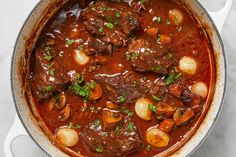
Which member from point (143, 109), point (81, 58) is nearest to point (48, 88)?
point (81, 58)

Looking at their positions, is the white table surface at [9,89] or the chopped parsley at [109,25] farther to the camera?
the white table surface at [9,89]

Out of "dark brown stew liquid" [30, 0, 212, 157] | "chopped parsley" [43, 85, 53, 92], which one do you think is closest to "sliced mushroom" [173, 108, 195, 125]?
"dark brown stew liquid" [30, 0, 212, 157]

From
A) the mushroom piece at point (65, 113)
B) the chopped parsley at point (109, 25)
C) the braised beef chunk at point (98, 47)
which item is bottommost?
the mushroom piece at point (65, 113)

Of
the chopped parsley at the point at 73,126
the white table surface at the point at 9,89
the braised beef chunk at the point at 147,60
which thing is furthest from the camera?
the white table surface at the point at 9,89

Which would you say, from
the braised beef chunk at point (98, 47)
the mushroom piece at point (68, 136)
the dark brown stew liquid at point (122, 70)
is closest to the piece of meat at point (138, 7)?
the dark brown stew liquid at point (122, 70)

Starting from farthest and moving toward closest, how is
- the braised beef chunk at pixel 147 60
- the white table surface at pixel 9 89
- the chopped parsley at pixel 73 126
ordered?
the white table surface at pixel 9 89 < the chopped parsley at pixel 73 126 < the braised beef chunk at pixel 147 60

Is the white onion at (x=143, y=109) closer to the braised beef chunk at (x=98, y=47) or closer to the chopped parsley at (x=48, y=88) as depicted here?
the braised beef chunk at (x=98, y=47)

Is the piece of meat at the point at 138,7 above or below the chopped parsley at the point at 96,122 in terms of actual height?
above
